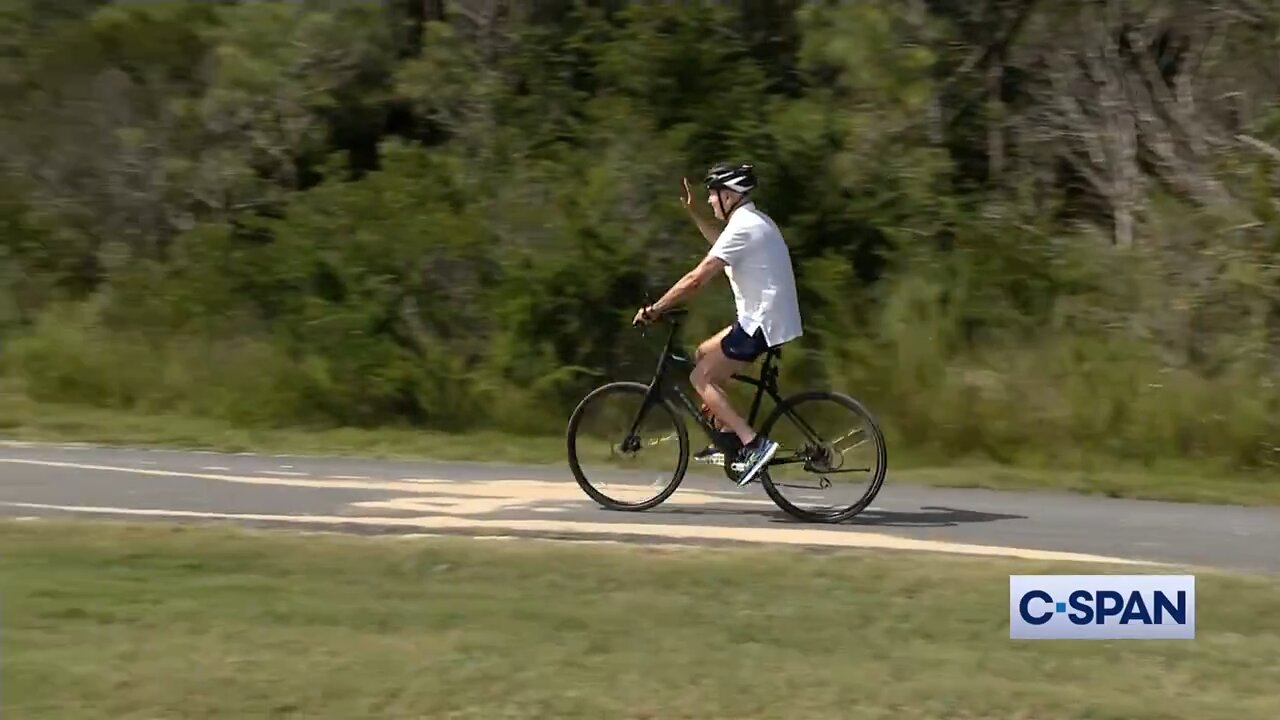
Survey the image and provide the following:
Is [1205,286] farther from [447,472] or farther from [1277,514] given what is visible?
[447,472]

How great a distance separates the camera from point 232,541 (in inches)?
340

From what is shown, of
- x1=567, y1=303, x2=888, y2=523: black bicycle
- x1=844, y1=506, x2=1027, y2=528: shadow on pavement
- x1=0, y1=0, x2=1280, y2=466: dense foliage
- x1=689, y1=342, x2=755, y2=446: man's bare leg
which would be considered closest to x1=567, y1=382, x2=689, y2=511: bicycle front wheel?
x1=567, y1=303, x2=888, y2=523: black bicycle

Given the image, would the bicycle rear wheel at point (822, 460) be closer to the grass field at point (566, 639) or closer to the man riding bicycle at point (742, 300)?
the man riding bicycle at point (742, 300)

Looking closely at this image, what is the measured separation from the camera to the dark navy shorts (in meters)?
9.41

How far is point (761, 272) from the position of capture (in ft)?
30.6

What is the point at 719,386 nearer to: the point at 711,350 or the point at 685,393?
the point at 711,350

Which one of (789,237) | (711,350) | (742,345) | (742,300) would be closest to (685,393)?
(711,350)

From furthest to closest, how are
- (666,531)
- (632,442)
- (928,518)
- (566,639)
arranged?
(632,442)
(928,518)
(666,531)
(566,639)

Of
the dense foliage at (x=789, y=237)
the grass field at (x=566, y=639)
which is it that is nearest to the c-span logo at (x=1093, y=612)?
the grass field at (x=566, y=639)

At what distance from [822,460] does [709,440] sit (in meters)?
0.68

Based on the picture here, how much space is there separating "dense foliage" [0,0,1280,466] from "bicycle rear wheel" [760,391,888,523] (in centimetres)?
294

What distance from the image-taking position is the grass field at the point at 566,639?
5.94 metres

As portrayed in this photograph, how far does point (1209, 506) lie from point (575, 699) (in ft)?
19.3

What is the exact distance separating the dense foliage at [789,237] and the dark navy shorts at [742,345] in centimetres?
351
